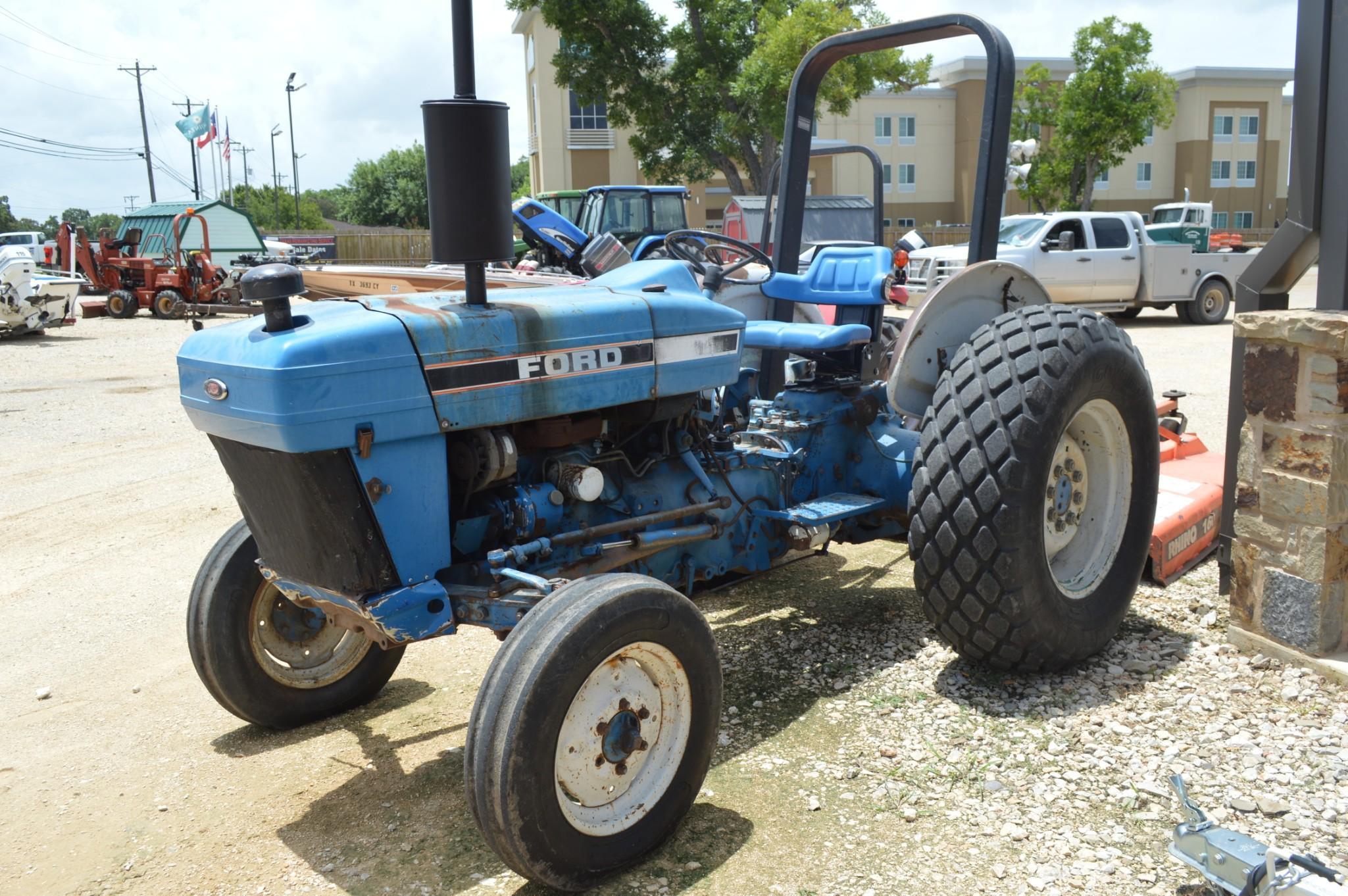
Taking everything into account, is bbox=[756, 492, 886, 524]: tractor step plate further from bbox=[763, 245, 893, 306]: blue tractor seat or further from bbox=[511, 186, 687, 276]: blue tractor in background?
bbox=[511, 186, 687, 276]: blue tractor in background

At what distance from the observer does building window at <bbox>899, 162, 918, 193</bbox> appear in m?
41.8

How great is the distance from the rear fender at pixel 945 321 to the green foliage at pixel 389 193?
60969 mm

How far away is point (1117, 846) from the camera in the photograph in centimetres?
281

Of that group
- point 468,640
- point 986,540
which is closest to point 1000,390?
point 986,540

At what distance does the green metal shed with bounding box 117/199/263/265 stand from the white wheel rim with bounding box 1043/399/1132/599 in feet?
94.3

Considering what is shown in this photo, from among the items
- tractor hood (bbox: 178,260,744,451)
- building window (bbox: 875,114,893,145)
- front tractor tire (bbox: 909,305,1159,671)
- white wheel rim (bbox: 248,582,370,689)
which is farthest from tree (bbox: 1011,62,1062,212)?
white wheel rim (bbox: 248,582,370,689)

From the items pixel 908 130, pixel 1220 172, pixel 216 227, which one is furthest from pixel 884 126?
pixel 216 227

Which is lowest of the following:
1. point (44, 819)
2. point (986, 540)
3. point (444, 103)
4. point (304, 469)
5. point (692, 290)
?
point (44, 819)

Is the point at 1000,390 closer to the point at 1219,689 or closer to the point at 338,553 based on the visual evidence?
the point at 1219,689

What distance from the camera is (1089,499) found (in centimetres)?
409

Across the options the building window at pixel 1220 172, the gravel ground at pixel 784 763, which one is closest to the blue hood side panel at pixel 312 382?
the gravel ground at pixel 784 763

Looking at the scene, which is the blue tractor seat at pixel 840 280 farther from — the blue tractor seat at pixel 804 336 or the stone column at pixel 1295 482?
the stone column at pixel 1295 482

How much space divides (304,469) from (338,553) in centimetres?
26

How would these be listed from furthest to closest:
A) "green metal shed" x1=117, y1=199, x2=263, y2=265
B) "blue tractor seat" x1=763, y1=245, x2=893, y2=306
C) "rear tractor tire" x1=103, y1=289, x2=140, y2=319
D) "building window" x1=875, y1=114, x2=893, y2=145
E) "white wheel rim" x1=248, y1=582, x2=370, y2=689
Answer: "building window" x1=875, y1=114, x2=893, y2=145, "green metal shed" x1=117, y1=199, x2=263, y2=265, "rear tractor tire" x1=103, y1=289, x2=140, y2=319, "blue tractor seat" x1=763, y1=245, x2=893, y2=306, "white wheel rim" x1=248, y1=582, x2=370, y2=689
